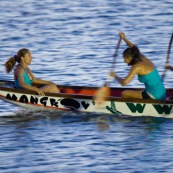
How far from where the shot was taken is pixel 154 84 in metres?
25.9

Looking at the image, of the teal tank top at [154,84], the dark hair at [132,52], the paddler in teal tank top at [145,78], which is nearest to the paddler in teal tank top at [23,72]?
the paddler in teal tank top at [145,78]

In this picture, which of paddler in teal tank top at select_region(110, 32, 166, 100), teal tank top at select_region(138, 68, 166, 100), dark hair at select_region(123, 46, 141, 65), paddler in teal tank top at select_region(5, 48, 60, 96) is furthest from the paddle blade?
paddler in teal tank top at select_region(5, 48, 60, 96)

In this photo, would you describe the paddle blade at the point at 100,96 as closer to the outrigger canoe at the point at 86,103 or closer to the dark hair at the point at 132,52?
the outrigger canoe at the point at 86,103

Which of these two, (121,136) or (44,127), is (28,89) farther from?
(121,136)

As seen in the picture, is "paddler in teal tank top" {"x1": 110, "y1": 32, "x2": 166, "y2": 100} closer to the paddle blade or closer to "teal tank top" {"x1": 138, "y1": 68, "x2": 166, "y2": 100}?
"teal tank top" {"x1": 138, "y1": 68, "x2": 166, "y2": 100}

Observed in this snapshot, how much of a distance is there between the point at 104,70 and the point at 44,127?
7220 mm

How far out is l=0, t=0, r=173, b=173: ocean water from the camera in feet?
75.4

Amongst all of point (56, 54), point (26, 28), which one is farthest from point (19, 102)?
point (26, 28)

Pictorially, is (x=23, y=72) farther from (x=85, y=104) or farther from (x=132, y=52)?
(x=132, y=52)

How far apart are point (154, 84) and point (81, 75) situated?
20.0 feet

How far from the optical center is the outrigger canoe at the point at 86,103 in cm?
2577

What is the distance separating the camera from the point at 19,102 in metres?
27.0

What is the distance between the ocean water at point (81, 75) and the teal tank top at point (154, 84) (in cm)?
55

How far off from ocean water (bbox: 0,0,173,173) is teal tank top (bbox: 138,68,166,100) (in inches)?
21.7
